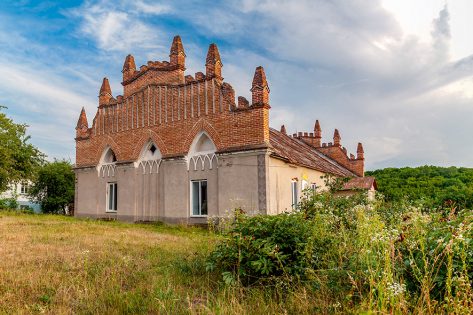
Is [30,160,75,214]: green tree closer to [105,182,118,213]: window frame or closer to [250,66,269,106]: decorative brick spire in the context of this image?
[105,182,118,213]: window frame

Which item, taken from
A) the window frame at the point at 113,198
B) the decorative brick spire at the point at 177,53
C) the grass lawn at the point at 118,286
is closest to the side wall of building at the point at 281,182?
the decorative brick spire at the point at 177,53

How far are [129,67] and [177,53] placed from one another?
442 centimetres

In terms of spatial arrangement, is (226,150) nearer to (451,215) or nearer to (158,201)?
(158,201)

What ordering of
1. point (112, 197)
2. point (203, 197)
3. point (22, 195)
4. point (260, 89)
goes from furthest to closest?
1. point (22, 195)
2. point (112, 197)
3. point (203, 197)
4. point (260, 89)

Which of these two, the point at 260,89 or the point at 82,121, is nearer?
the point at 260,89

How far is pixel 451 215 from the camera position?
5180mm

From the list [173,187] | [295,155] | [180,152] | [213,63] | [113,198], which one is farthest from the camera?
[113,198]

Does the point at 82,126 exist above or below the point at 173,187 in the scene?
above

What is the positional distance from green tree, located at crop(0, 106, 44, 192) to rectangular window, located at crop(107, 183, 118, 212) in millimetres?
13099

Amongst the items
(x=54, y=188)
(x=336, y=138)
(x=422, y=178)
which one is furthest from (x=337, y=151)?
(x=54, y=188)

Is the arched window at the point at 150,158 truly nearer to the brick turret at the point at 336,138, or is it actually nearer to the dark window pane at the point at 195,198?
the dark window pane at the point at 195,198

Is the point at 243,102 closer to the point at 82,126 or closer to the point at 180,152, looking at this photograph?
the point at 180,152

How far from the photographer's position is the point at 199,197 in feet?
60.7

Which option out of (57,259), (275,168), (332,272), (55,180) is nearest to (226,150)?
(275,168)
